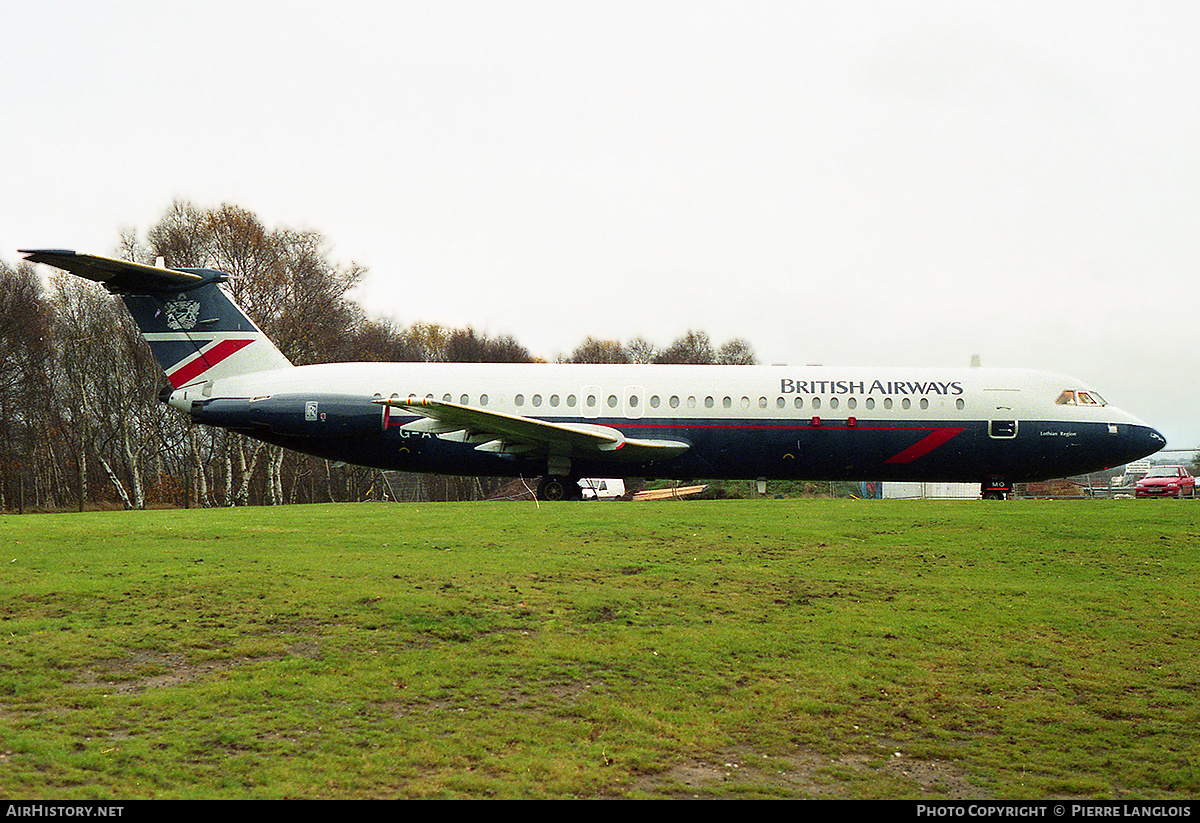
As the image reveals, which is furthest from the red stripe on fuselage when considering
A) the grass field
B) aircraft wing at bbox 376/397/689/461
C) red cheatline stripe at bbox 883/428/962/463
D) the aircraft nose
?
the grass field

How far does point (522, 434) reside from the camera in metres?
23.6

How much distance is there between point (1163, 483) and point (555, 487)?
27586 mm

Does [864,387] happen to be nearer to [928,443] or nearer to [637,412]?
[928,443]

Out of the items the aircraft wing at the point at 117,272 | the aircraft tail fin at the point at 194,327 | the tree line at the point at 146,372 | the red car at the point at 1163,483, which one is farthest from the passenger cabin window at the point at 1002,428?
the tree line at the point at 146,372

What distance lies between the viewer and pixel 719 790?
5961 mm

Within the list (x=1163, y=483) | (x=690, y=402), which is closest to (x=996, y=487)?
(x=690, y=402)

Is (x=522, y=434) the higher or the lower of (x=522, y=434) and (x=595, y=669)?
the higher

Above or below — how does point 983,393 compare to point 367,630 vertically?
above

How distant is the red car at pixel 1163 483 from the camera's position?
1547 inches

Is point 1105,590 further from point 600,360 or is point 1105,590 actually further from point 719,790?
point 600,360

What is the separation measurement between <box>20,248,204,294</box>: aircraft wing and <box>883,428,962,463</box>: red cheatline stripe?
19.0 meters

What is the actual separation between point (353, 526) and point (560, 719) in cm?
1005

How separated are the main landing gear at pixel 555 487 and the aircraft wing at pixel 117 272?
34.5ft

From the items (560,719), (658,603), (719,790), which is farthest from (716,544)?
(719,790)
